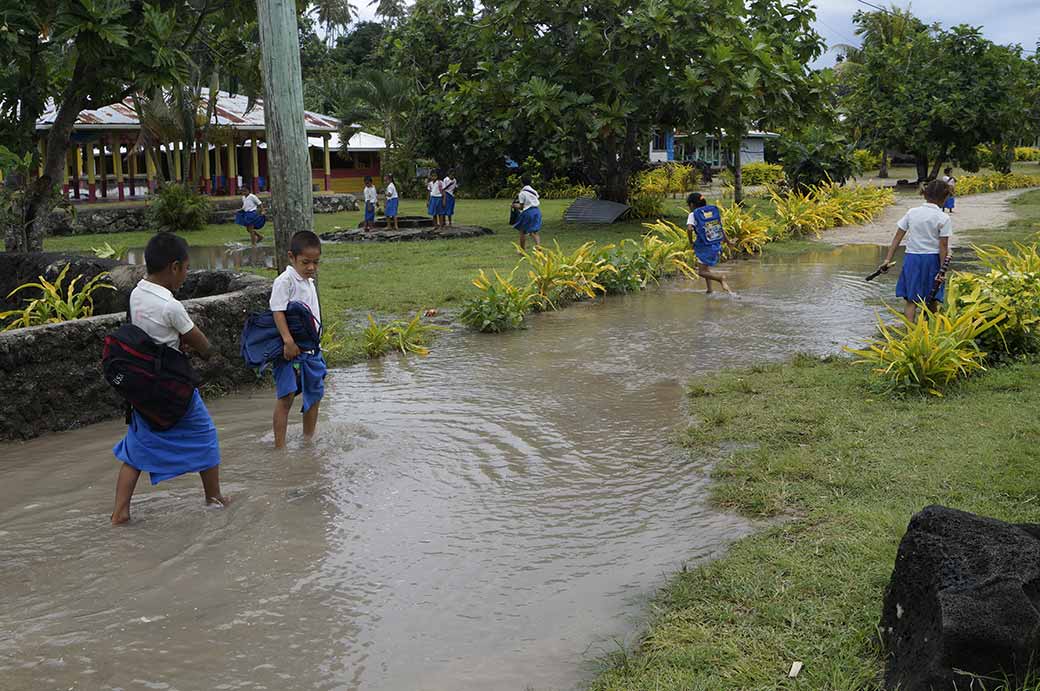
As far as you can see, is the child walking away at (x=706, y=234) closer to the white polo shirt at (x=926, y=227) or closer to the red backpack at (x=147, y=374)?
the white polo shirt at (x=926, y=227)

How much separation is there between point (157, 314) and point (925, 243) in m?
6.67

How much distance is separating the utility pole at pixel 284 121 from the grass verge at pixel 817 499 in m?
3.61

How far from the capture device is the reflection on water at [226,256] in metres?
17.5

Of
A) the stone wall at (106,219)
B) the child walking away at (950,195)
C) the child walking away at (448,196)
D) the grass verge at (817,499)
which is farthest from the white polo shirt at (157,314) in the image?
the stone wall at (106,219)

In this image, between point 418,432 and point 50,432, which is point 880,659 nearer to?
point 418,432

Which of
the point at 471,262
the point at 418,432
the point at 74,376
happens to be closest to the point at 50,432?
the point at 74,376

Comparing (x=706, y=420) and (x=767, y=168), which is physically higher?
(x=767, y=168)

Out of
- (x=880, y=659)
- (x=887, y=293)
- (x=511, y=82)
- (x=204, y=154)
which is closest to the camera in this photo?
(x=880, y=659)

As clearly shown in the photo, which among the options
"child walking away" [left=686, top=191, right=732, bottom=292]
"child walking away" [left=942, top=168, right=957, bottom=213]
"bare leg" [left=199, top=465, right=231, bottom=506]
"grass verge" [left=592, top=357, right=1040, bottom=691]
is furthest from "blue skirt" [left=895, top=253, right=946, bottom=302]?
"bare leg" [left=199, top=465, right=231, bottom=506]

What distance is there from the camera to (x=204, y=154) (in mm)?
28969

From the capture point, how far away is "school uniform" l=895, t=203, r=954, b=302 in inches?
337

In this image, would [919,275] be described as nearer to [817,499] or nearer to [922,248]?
[922,248]

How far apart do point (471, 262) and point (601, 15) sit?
7.60 metres

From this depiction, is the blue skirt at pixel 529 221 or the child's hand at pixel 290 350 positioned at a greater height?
the blue skirt at pixel 529 221
